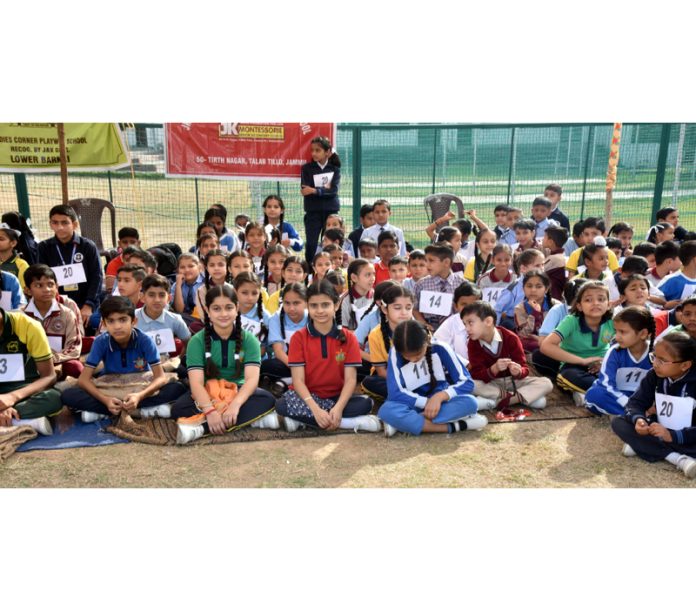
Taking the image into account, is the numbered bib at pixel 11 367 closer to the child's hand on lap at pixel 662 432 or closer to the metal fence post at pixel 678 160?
the child's hand on lap at pixel 662 432

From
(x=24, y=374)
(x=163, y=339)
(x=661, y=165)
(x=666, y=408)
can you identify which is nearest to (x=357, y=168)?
(x=661, y=165)

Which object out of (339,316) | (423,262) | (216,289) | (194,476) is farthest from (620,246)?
(194,476)

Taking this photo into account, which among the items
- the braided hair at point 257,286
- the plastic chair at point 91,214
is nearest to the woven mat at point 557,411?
the braided hair at point 257,286

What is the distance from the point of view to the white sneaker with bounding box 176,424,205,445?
13.8 ft

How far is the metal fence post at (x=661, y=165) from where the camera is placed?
10469 millimetres

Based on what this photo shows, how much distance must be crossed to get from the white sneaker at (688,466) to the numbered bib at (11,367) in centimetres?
413

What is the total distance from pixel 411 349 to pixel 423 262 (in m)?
2.05

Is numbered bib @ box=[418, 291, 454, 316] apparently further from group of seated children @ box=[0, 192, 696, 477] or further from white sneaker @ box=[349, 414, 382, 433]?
white sneaker @ box=[349, 414, 382, 433]

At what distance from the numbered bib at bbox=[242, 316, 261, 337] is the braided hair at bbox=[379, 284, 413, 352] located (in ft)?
3.38

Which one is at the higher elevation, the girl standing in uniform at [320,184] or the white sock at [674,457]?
the girl standing in uniform at [320,184]

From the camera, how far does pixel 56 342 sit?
505 centimetres

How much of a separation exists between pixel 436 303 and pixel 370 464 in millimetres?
2019

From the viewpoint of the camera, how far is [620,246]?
737 cm

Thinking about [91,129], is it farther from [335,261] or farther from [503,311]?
[503,311]
